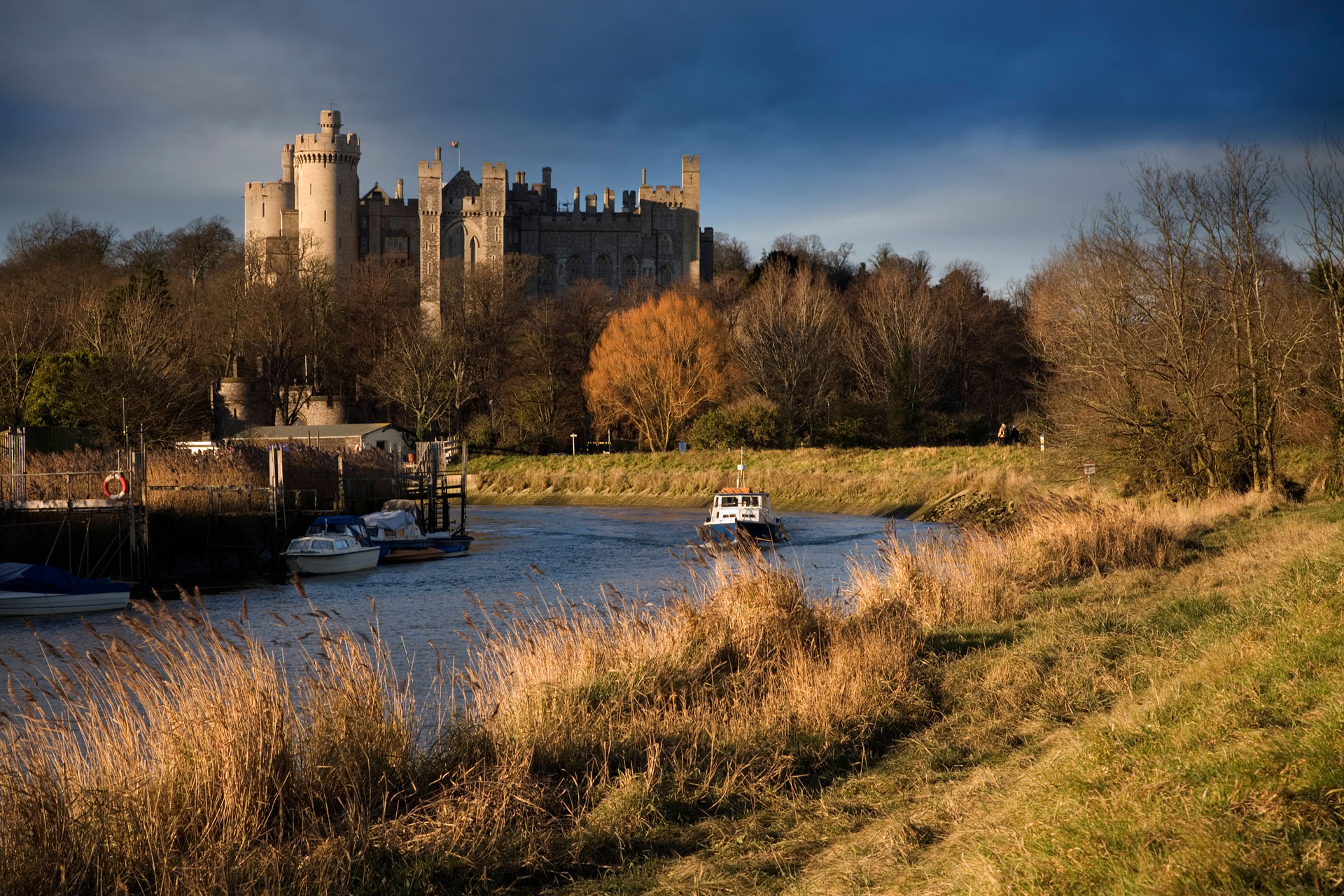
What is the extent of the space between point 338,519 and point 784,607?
834 inches

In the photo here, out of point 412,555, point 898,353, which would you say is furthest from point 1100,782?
point 898,353

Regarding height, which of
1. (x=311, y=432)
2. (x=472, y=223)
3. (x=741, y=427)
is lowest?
(x=311, y=432)

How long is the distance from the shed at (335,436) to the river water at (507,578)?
31.4 ft

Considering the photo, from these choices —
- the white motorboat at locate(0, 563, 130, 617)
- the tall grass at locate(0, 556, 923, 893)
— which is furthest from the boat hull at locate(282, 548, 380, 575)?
the tall grass at locate(0, 556, 923, 893)

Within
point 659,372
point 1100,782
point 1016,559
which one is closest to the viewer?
point 1100,782

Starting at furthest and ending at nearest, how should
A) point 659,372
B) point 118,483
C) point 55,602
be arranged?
point 659,372 → point 118,483 → point 55,602

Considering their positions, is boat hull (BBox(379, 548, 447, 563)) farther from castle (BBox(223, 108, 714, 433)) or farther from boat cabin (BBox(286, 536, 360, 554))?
castle (BBox(223, 108, 714, 433))

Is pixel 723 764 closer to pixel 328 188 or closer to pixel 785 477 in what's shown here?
pixel 785 477

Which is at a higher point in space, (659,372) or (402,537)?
(659,372)

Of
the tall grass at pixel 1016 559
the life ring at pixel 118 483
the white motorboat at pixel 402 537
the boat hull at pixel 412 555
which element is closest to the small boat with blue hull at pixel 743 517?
the white motorboat at pixel 402 537

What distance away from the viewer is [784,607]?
10.9 meters

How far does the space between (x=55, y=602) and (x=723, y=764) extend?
16.7 m

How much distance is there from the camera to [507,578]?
25469mm

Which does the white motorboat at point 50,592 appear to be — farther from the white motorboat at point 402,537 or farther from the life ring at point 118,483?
the white motorboat at point 402,537
